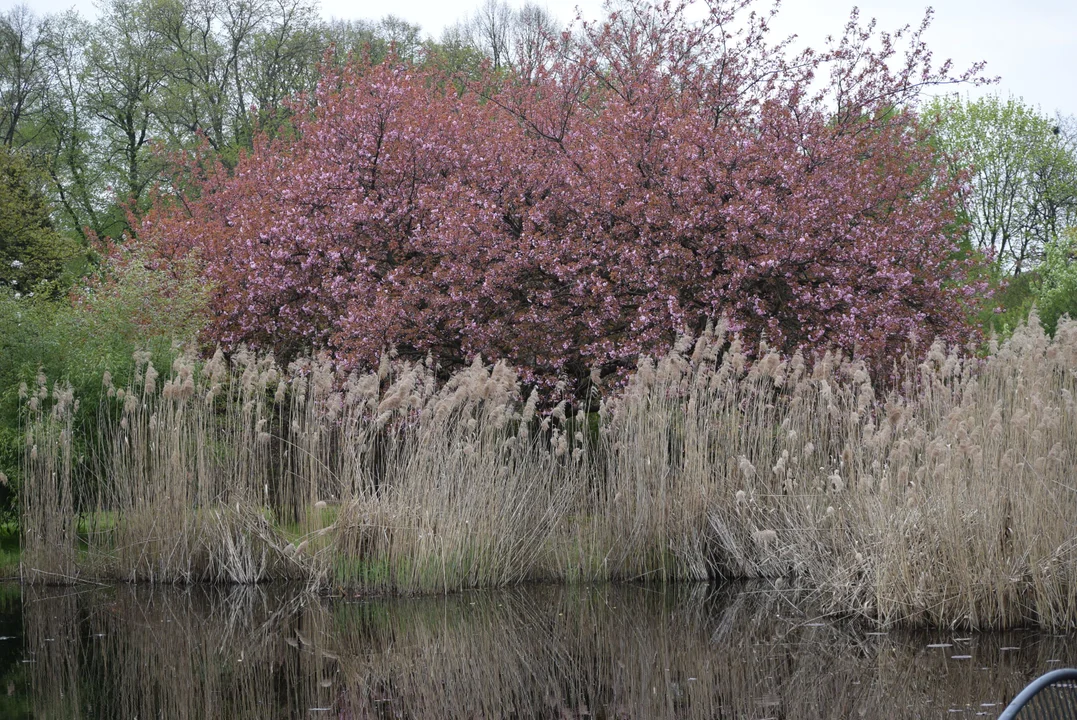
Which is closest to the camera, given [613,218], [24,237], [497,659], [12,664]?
[497,659]

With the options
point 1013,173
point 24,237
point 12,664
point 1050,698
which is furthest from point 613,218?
point 1013,173

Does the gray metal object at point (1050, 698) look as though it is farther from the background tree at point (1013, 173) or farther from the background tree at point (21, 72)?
the background tree at point (1013, 173)

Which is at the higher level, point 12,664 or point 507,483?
point 507,483

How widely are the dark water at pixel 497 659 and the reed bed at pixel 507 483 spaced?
318mm

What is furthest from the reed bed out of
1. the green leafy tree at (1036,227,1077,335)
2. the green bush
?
the green leafy tree at (1036,227,1077,335)

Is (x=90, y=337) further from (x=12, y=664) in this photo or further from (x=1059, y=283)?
(x=1059, y=283)

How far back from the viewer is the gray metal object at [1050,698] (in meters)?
1.83

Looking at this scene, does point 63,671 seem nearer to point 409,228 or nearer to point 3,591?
point 3,591

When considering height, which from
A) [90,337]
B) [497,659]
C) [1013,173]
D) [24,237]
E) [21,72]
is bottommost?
[497,659]

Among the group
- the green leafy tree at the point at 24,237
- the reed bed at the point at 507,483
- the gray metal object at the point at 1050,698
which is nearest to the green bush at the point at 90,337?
the reed bed at the point at 507,483

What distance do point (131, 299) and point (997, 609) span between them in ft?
29.8

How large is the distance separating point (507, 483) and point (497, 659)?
2.25 metres

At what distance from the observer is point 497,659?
21.2ft

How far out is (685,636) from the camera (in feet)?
22.7
